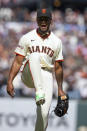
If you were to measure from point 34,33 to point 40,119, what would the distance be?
1114 millimetres

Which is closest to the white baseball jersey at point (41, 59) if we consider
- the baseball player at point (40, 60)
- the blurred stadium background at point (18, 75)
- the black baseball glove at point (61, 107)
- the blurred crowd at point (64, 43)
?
the baseball player at point (40, 60)

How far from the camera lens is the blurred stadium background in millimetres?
8836

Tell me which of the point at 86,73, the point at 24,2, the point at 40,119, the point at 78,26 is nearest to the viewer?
the point at 40,119

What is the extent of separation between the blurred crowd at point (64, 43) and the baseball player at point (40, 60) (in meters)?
3.31

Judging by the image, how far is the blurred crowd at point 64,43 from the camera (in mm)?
9626

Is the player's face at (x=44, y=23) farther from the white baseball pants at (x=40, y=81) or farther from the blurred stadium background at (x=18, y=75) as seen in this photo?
the blurred stadium background at (x=18, y=75)

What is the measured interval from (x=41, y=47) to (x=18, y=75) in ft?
13.0

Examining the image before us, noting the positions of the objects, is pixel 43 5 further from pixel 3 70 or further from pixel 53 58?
pixel 53 58

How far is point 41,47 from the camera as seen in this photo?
602 centimetres

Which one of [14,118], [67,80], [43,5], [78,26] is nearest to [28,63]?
[14,118]

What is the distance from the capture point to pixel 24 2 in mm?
15484

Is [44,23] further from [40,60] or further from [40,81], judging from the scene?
[40,81]

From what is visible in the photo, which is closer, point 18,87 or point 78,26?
point 18,87

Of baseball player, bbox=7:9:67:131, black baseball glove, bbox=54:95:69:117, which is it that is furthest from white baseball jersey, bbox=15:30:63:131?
black baseball glove, bbox=54:95:69:117
